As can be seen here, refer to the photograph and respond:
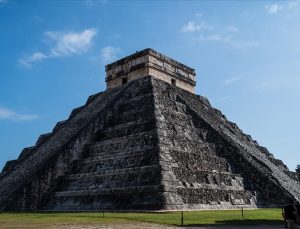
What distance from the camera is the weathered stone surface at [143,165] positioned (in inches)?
644

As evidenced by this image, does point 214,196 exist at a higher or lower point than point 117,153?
lower

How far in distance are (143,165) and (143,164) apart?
71mm

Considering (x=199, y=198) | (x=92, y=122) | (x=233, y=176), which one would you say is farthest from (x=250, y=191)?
(x=92, y=122)

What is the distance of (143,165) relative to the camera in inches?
666

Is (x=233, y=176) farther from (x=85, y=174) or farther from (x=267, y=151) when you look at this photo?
(x=267, y=151)

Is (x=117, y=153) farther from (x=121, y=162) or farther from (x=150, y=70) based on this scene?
(x=150, y=70)

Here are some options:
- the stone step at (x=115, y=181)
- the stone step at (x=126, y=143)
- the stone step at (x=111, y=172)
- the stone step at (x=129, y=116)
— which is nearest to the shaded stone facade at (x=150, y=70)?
the stone step at (x=129, y=116)

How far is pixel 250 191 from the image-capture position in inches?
756

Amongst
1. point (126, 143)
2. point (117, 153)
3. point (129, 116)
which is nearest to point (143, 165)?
point (117, 153)

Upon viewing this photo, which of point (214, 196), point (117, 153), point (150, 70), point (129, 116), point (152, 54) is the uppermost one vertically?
point (152, 54)

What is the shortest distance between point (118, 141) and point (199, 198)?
5157 millimetres

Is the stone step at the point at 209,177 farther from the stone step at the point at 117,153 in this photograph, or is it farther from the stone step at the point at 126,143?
the stone step at the point at 126,143

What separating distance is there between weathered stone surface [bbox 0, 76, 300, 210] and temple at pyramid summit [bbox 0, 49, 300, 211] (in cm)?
4

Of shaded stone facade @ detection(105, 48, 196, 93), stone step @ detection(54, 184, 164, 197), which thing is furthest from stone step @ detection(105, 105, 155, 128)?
stone step @ detection(54, 184, 164, 197)
